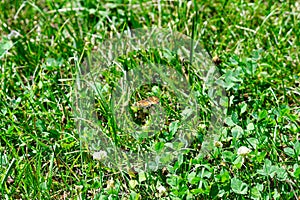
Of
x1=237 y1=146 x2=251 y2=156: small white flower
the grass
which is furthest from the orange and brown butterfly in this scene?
x1=237 y1=146 x2=251 y2=156: small white flower

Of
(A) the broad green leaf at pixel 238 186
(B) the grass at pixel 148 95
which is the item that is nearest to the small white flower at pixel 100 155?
(B) the grass at pixel 148 95

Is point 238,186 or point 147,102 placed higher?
point 147,102

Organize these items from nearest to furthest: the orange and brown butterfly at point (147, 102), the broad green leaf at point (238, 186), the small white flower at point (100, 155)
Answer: the broad green leaf at point (238, 186) → the small white flower at point (100, 155) → the orange and brown butterfly at point (147, 102)

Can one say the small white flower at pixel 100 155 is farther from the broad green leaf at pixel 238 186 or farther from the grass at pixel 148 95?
the broad green leaf at pixel 238 186

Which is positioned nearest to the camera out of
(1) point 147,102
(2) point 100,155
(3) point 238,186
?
(3) point 238,186

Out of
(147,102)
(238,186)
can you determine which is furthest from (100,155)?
(238,186)

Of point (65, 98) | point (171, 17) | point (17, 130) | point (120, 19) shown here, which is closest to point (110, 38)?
point (120, 19)

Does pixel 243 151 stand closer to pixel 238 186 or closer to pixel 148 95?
pixel 238 186
